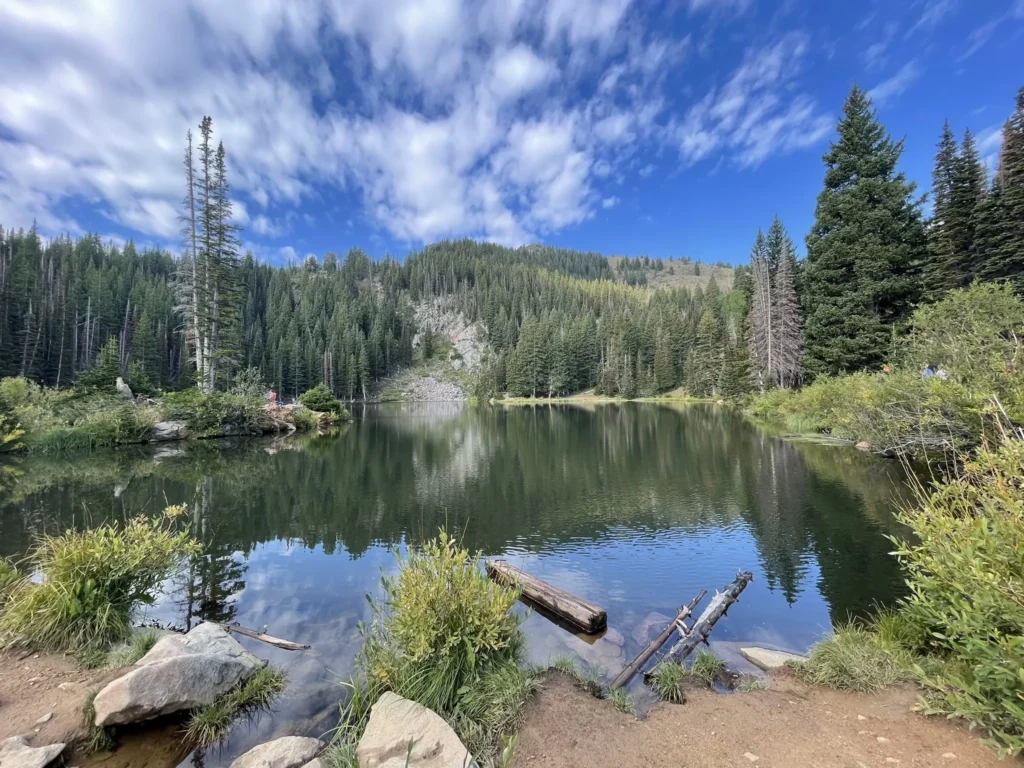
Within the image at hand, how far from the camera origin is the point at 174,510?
710 cm

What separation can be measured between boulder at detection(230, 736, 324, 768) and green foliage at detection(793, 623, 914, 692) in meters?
5.55

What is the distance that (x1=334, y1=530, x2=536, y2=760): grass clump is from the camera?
4.70 m

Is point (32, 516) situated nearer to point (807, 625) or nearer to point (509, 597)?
point (509, 597)

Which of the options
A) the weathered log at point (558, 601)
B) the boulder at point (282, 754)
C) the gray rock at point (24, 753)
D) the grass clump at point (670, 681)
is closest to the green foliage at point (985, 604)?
the grass clump at point (670, 681)

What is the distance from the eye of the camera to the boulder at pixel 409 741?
12.5 ft

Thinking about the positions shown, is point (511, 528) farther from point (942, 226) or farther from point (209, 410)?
point (942, 226)

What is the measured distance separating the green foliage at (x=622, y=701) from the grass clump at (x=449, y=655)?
36.7 inches

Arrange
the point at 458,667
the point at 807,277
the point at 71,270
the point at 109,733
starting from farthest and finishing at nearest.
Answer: the point at 71,270, the point at 807,277, the point at 458,667, the point at 109,733

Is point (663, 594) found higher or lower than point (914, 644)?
lower

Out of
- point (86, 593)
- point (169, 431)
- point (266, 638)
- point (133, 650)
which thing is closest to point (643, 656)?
point (266, 638)

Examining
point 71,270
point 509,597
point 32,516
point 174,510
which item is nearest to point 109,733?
point 174,510

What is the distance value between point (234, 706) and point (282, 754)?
159 centimetres

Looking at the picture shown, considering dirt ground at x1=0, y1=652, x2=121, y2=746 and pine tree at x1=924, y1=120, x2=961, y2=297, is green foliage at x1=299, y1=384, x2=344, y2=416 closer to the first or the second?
dirt ground at x1=0, y1=652, x2=121, y2=746

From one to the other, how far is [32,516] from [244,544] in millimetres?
6023
